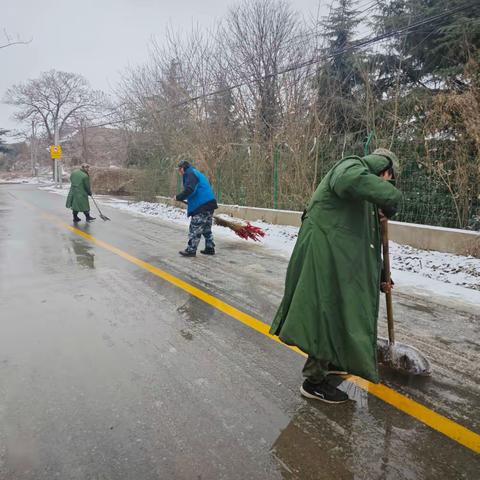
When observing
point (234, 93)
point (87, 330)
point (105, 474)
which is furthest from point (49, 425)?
point (234, 93)

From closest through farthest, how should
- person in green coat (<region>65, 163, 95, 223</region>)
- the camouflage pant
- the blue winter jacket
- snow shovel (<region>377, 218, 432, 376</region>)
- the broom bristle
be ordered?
snow shovel (<region>377, 218, 432, 376</region>)
the blue winter jacket
the camouflage pant
the broom bristle
person in green coat (<region>65, 163, 95, 223</region>)

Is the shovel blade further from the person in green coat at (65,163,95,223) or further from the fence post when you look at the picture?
the person in green coat at (65,163,95,223)

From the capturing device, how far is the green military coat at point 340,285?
2.60 metres

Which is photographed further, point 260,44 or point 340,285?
point 260,44

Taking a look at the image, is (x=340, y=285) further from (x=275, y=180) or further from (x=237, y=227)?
(x=275, y=180)

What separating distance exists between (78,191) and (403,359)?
35.3 ft

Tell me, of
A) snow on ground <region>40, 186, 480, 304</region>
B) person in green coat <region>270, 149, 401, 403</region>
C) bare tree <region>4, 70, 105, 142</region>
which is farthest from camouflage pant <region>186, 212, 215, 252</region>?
bare tree <region>4, 70, 105, 142</region>

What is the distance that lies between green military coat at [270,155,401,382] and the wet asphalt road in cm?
44

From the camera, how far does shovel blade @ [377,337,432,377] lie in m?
3.14

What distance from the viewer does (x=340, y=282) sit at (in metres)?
2.62

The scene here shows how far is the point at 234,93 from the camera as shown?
1577 cm

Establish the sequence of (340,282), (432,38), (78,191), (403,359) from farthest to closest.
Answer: (78,191), (432,38), (403,359), (340,282)

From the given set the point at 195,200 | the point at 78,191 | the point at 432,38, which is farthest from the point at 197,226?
the point at 432,38

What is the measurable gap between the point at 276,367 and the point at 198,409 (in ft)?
2.64
